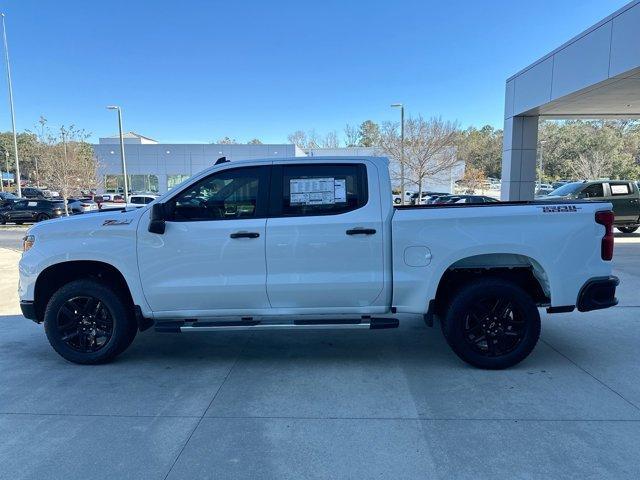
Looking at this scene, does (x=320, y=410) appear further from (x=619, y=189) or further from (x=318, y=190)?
(x=619, y=189)

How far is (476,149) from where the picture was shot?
3167 inches

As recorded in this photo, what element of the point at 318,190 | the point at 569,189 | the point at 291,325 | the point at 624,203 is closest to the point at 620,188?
the point at 624,203

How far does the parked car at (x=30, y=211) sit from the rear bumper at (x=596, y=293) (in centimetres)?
2734

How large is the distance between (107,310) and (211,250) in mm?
1263

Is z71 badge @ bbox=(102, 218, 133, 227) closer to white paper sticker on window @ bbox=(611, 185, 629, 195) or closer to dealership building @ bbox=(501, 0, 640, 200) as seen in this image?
dealership building @ bbox=(501, 0, 640, 200)

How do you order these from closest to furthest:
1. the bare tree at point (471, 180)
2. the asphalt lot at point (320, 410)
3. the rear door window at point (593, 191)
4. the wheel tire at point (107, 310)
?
the asphalt lot at point (320, 410) < the wheel tire at point (107, 310) < the rear door window at point (593, 191) < the bare tree at point (471, 180)

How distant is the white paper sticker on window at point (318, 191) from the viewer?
4.42 meters

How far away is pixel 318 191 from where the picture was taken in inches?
175

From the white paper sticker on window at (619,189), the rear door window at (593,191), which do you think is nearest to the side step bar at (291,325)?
the rear door window at (593,191)

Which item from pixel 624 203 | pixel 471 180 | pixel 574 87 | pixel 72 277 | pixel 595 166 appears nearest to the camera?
pixel 72 277

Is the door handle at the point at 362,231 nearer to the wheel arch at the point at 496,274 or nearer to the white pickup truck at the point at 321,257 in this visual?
the white pickup truck at the point at 321,257

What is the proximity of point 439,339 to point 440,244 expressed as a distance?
5.42 feet

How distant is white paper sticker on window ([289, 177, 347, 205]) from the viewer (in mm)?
4422

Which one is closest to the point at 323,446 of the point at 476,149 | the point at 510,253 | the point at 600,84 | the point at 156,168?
the point at 510,253
